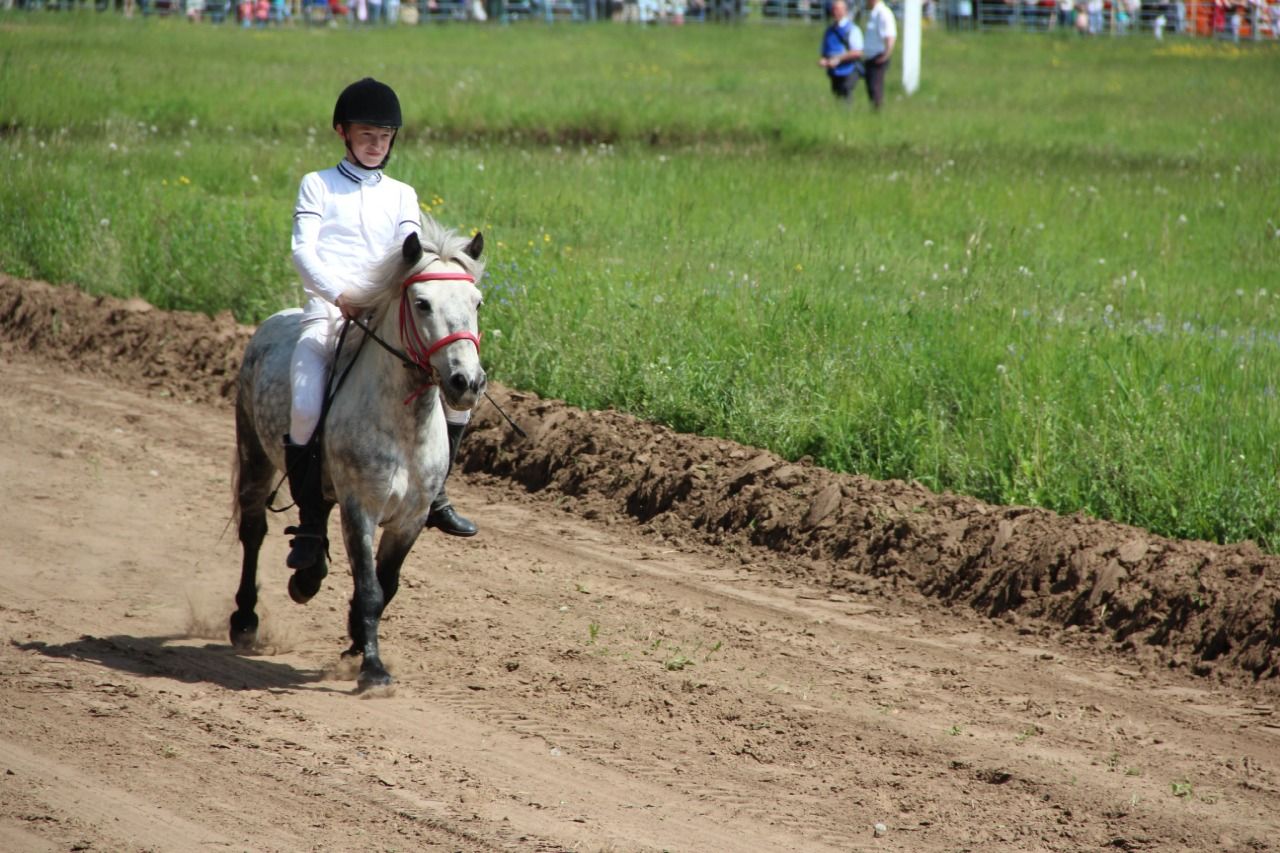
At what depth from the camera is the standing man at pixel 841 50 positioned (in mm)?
24422

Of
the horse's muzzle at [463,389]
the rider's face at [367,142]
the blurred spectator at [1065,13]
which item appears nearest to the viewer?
the horse's muzzle at [463,389]

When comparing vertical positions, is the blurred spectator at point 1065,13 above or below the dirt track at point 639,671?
above

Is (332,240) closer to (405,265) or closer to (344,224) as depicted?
(344,224)

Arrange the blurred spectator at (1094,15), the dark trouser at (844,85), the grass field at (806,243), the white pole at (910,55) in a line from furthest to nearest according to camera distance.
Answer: the blurred spectator at (1094,15) < the white pole at (910,55) < the dark trouser at (844,85) < the grass field at (806,243)

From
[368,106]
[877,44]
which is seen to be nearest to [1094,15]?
[877,44]

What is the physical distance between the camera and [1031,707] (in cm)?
703

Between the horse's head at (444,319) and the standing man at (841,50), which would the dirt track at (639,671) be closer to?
the horse's head at (444,319)

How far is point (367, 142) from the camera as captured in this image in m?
7.03

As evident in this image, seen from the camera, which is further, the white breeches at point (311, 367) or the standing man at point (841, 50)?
the standing man at point (841, 50)

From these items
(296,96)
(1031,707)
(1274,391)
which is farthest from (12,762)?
(296,96)

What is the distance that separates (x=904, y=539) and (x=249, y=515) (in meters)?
3.83

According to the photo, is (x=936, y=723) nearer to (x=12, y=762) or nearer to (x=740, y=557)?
(x=740, y=557)

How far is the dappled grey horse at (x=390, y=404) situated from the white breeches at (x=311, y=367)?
0.23 feet

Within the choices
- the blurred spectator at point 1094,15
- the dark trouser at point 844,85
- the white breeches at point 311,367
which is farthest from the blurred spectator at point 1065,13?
the white breeches at point 311,367
